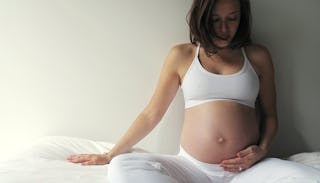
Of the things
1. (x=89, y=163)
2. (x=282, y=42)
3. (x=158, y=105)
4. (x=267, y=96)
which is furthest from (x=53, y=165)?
(x=282, y=42)

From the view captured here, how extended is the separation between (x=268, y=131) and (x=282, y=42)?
0.40 metres

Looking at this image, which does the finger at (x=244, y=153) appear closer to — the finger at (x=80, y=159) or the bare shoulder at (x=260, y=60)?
the bare shoulder at (x=260, y=60)

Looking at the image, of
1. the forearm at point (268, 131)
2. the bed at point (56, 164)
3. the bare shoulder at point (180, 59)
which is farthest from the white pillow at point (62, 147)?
the forearm at point (268, 131)

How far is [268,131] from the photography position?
1.39 metres

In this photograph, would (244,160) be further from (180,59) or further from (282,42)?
(282,42)

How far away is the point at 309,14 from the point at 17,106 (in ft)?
4.24

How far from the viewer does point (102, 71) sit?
1498 mm

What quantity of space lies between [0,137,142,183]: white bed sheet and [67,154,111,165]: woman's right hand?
0.08 ft

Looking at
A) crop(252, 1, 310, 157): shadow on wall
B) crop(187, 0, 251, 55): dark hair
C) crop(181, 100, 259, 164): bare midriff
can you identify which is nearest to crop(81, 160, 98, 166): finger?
crop(181, 100, 259, 164): bare midriff

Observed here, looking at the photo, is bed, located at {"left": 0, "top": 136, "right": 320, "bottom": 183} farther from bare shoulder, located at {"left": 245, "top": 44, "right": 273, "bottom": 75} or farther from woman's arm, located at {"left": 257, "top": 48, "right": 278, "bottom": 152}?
bare shoulder, located at {"left": 245, "top": 44, "right": 273, "bottom": 75}

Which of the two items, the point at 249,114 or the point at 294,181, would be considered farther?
the point at 249,114

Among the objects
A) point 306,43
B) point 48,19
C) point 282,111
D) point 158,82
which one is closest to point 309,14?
point 306,43

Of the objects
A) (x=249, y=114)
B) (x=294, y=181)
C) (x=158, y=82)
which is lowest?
(x=294, y=181)

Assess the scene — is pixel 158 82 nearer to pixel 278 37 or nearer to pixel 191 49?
pixel 191 49
